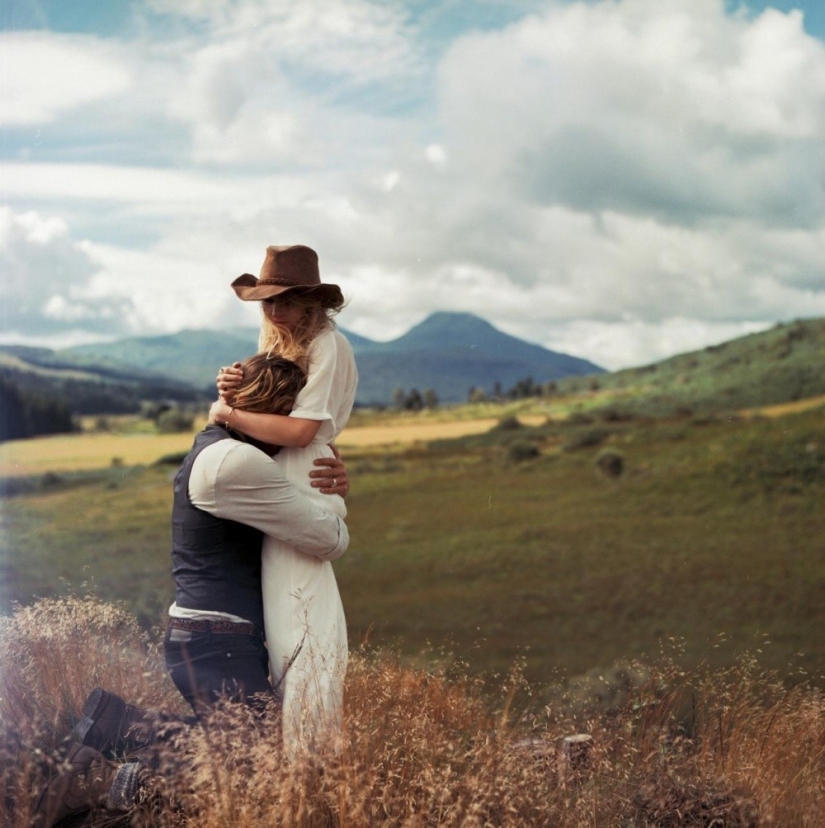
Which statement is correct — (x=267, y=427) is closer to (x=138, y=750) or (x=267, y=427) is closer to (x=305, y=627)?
(x=305, y=627)

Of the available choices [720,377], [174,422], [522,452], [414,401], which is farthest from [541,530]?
[174,422]

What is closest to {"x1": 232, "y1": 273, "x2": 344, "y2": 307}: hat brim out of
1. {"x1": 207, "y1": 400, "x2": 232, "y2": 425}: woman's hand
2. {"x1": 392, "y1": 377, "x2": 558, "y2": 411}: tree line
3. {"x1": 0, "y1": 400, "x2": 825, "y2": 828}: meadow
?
{"x1": 207, "y1": 400, "x2": 232, "y2": 425}: woman's hand

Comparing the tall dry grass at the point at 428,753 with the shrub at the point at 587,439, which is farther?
the shrub at the point at 587,439

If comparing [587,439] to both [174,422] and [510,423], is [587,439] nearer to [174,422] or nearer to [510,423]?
[510,423]

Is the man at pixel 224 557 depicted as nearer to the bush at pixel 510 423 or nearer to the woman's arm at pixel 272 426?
the woman's arm at pixel 272 426

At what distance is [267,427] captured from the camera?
3625 mm

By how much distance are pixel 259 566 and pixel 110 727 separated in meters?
0.73

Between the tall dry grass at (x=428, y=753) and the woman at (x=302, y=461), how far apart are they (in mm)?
151

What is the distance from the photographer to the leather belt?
3.63m

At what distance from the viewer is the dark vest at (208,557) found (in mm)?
3637

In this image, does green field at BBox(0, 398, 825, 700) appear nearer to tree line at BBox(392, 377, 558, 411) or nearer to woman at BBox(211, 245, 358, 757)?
tree line at BBox(392, 377, 558, 411)

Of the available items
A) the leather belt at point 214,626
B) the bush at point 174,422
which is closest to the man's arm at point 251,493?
the leather belt at point 214,626

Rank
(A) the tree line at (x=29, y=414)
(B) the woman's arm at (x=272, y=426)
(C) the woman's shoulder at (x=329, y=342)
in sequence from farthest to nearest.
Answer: (A) the tree line at (x=29, y=414) < (C) the woman's shoulder at (x=329, y=342) < (B) the woman's arm at (x=272, y=426)

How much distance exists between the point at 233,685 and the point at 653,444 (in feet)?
63.2
